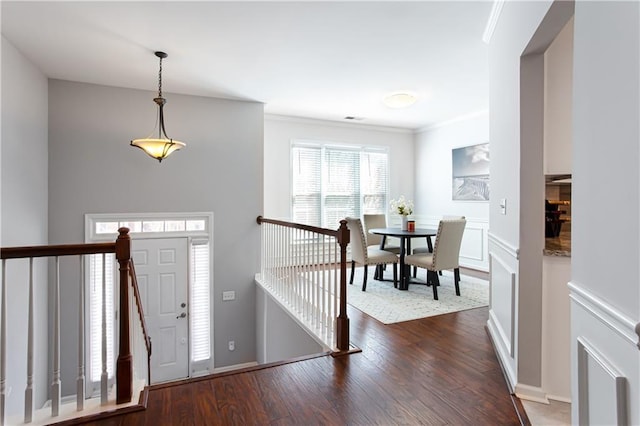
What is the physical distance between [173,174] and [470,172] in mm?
4852

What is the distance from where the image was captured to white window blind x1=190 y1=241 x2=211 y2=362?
15.9 feet

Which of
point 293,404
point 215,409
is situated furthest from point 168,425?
point 293,404

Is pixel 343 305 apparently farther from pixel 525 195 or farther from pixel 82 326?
pixel 82 326

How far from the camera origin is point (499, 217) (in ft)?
9.00

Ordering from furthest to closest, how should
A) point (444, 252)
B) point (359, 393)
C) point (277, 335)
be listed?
point (444, 252) → point (277, 335) → point (359, 393)

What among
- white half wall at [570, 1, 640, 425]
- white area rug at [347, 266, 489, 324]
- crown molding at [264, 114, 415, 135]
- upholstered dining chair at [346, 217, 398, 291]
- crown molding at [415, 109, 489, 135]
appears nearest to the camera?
white half wall at [570, 1, 640, 425]

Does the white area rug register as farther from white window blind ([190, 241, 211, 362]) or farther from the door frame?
the door frame

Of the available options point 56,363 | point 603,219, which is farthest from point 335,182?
point 603,219

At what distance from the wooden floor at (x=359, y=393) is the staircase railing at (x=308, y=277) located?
0.31 m

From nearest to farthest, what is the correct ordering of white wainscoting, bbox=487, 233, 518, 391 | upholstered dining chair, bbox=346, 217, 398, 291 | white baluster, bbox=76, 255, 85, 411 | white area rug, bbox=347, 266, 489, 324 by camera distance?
white baluster, bbox=76, 255, 85, 411 → white wainscoting, bbox=487, 233, 518, 391 → white area rug, bbox=347, 266, 489, 324 → upholstered dining chair, bbox=346, 217, 398, 291

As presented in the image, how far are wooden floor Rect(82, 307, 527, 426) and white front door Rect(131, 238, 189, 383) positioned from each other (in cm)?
268

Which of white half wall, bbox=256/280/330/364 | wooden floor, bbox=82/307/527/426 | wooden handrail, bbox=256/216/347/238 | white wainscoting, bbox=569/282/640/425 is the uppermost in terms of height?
wooden handrail, bbox=256/216/347/238

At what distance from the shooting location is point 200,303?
4895 millimetres

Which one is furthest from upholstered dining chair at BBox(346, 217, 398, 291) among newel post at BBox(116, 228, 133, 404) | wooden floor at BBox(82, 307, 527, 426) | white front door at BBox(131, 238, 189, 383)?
newel post at BBox(116, 228, 133, 404)
